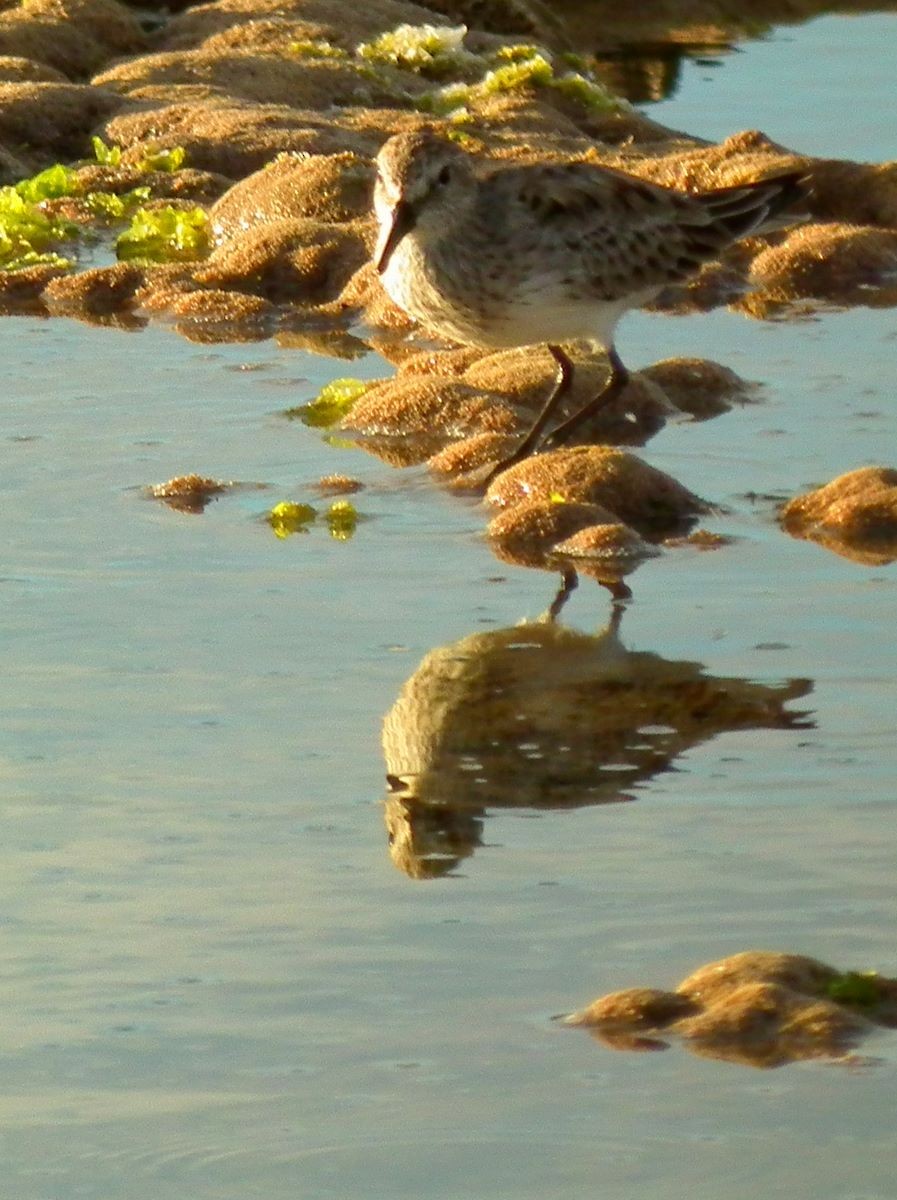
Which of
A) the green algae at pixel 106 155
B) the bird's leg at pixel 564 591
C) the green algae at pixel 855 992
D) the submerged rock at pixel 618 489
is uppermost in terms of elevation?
the green algae at pixel 855 992

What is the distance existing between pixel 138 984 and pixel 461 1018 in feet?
2.17

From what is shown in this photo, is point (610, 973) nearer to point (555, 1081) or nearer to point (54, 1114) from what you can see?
point (555, 1081)

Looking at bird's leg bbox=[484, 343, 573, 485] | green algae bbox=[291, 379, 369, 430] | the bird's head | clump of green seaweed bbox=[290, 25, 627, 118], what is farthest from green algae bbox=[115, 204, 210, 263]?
the bird's head

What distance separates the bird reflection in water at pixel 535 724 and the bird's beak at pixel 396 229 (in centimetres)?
194

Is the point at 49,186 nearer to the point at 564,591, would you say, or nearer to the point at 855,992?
the point at 564,591

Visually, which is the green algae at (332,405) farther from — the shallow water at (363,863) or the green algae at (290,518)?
the green algae at (290,518)

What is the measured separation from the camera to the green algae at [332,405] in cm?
938

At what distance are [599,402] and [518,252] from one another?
0.84 m

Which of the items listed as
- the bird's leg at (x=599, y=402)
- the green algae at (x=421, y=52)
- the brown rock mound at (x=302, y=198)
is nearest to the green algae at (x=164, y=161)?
the brown rock mound at (x=302, y=198)

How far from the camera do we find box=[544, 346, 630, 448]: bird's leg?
29.3 feet

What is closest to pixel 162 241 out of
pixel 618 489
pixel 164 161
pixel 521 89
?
pixel 164 161

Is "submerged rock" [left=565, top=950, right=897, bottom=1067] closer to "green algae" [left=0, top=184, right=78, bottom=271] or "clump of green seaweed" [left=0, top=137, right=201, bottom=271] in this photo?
"clump of green seaweed" [left=0, top=137, right=201, bottom=271]

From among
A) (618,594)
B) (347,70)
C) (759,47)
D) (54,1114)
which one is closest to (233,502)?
(618,594)

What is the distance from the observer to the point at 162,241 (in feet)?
39.8
